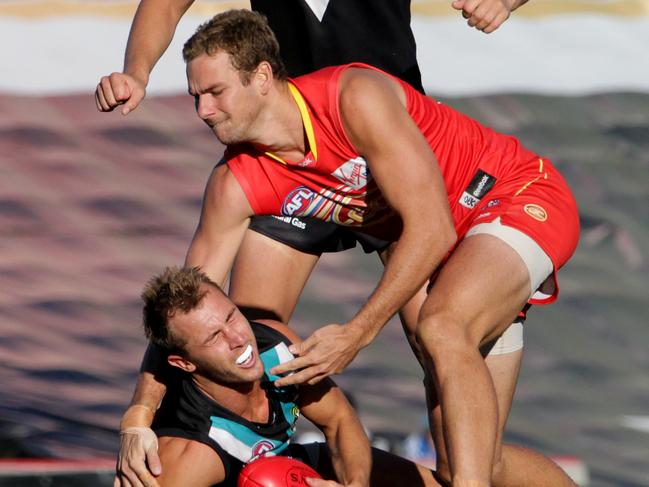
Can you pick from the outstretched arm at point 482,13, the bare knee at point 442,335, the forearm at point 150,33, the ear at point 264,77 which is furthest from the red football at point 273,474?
the outstretched arm at point 482,13

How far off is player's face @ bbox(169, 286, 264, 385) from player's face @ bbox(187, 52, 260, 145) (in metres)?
0.44

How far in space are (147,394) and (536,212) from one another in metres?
1.20

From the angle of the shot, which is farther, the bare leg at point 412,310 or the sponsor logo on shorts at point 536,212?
the bare leg at point 412,310

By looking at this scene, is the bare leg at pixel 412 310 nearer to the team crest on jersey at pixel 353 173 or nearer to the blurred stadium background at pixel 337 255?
the team crest on jersey at pixel 353 173

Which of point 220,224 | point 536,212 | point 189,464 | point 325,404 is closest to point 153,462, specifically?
point 189,464

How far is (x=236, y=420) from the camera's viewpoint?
352cm

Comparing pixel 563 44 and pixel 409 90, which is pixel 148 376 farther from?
pixel 563 44

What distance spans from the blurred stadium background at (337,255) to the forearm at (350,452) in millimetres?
2283

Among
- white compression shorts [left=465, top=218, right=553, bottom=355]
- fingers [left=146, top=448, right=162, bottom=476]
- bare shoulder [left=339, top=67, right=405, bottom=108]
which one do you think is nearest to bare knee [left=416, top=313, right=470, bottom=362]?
white compression shorts [left=465, top=218, right=553, bottom=355]

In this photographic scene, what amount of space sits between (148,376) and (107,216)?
8.13ft

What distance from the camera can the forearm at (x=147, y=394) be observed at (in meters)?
3.51

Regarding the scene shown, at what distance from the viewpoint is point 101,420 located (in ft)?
18.9

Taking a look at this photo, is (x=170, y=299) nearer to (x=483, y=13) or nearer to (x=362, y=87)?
(x=362, y=87)

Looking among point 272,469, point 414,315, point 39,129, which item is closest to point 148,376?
point 272,469
